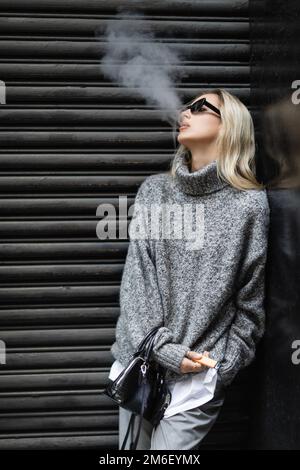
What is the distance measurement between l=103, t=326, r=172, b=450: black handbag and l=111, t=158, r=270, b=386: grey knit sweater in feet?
0.20

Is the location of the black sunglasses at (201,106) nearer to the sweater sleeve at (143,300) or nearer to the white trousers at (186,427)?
the sweater sleeve at (143,300)

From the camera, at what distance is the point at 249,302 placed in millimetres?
3014

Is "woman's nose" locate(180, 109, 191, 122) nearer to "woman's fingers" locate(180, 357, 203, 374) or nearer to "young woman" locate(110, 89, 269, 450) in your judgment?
"young woman" locate(110, 89, 269, 450)

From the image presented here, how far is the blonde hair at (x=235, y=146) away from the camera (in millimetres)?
3045

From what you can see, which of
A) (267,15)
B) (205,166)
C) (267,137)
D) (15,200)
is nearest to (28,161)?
(15,200)

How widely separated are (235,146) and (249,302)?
36.8 inches

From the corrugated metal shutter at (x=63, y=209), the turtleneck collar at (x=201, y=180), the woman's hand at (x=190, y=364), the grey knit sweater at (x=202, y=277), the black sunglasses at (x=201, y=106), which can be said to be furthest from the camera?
the corrugated metal shutter at (x=63, y=209)

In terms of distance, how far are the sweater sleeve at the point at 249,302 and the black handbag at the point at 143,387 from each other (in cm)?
36

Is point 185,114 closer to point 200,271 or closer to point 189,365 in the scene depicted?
point 200,271

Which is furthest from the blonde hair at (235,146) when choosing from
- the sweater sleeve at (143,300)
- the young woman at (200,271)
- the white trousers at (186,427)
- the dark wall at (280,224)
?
the white trousers at (186,427)

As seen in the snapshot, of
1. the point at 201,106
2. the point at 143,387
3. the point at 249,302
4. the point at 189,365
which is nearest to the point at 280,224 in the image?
the point at 249,302

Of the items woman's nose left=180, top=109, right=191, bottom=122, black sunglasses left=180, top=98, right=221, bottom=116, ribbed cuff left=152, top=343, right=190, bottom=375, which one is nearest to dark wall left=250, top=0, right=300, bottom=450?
black sunglasses left=180, top=98, right=221, bottom=116

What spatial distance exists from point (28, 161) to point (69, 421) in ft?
5.87

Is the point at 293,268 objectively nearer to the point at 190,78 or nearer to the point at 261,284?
the point at 261,284
